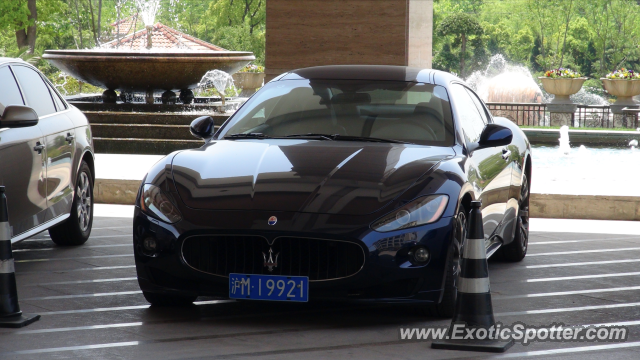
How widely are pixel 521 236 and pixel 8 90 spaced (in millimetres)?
4095

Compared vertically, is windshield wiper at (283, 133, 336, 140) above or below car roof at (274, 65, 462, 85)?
below

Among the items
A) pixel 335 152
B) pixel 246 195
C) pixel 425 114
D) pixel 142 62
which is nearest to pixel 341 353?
pixel 246 195

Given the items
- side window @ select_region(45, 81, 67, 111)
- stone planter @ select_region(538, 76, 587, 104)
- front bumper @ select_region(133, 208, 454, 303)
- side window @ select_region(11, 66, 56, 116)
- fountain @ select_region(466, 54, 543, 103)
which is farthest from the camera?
fountain @ select_region(466, 54, 543, 103)

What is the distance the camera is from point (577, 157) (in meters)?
18.4

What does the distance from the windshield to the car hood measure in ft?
0.80

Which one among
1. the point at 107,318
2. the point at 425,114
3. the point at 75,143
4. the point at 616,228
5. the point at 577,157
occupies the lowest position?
the point at 577,157

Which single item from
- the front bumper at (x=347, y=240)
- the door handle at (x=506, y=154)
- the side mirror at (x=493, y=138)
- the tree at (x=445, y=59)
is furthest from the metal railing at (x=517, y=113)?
the tree at (x=445, y=59)

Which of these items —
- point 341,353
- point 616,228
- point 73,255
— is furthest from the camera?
point 616,228

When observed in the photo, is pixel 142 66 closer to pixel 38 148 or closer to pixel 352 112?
pixel 38 148

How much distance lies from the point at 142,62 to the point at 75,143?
744 cm

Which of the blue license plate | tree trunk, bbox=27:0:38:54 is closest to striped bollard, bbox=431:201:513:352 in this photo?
the blue license plate

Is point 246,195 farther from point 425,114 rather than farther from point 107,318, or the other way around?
point 425,114

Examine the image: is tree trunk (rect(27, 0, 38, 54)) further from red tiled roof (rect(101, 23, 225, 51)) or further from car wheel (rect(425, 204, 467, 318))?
car wheel (rect(425, 204, 467, 318))

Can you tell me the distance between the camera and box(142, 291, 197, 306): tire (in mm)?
5236
